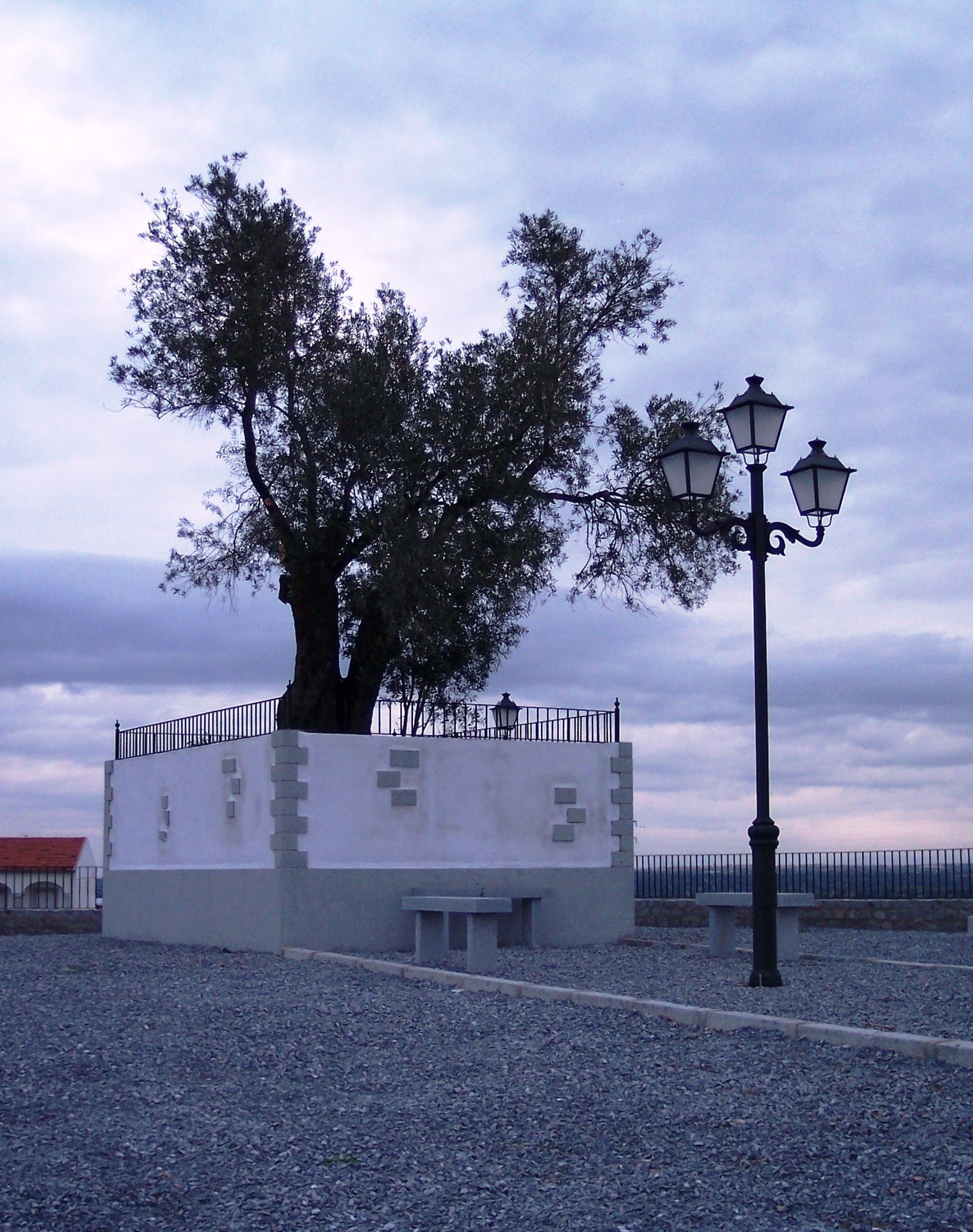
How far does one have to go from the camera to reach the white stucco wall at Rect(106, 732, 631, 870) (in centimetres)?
1555

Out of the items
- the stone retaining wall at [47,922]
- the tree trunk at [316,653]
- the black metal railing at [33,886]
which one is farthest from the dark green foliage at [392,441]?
the black metal railing at [33,886]

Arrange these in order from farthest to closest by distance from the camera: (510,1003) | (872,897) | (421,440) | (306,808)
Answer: (872,897), (421,440), (306,808), (510,1003)

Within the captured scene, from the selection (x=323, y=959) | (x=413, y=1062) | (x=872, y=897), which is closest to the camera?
(x=413, y=1062)

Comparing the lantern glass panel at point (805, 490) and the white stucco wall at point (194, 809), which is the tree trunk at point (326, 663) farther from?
the lantern glass panel at point (805, 490)

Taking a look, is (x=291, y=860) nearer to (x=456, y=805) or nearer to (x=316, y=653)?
(x=456, y=805)

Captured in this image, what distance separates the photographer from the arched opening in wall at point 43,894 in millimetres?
39750

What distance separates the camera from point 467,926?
1384 cm

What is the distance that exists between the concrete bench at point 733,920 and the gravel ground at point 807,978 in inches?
8.1

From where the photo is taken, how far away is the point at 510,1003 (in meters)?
9.80

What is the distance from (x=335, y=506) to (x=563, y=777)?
15.3 ft

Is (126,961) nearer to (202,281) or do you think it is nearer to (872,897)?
(202,281)

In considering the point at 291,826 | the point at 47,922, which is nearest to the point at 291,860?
the point at 291,826

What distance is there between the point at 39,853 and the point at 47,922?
21.5 m

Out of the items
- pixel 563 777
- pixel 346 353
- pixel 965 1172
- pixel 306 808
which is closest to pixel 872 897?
pixel 563 777
